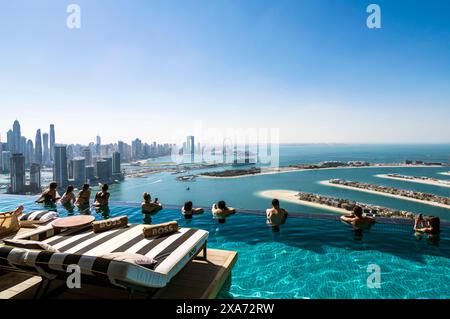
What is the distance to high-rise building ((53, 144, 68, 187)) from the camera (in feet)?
244

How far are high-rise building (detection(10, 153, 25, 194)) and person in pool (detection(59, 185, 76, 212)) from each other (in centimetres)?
6174

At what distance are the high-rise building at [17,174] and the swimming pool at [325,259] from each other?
68920 mm

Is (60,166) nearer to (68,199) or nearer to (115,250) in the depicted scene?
(68,199)

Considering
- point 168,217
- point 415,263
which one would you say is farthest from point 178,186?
point 415,263

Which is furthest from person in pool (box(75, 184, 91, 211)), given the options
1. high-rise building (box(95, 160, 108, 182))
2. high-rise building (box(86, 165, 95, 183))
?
high-rise building (box(95, 160, 108, 182))

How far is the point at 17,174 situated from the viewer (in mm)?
59750

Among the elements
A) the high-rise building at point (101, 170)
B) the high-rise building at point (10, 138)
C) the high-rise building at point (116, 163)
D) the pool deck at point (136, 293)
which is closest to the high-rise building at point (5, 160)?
the high-rise building at point (10, 138)

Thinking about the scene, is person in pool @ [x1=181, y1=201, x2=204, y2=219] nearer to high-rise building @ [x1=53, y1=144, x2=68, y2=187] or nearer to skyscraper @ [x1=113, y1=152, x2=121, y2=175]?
high-rise building @ [x1=53, y1=144, x2=68, y2=187]

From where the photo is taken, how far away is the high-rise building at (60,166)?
74.2m

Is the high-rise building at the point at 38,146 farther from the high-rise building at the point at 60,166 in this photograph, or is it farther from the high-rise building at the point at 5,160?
the high-rise building at the point at 60,166
